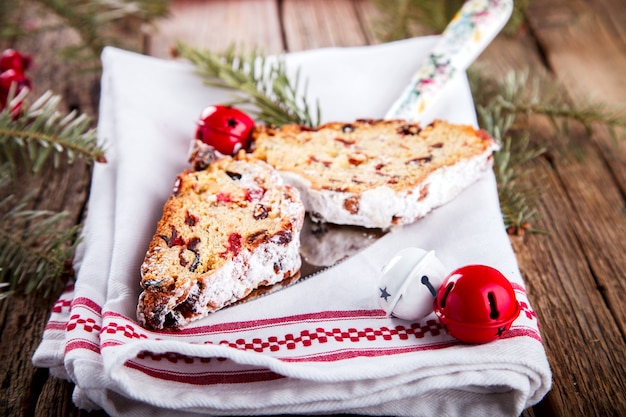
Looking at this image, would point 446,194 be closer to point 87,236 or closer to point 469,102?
point 469,102

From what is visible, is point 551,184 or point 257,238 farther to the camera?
point 551,184

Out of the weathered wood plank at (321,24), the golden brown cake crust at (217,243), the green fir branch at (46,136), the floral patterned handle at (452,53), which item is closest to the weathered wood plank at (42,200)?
the green fir branch at (46,136)

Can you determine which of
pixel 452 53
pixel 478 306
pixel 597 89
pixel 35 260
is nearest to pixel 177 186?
pixel 35 260

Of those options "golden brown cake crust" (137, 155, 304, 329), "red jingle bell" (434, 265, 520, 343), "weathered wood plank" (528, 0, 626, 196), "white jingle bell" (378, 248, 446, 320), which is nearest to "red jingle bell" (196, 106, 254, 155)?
"golden brown cake crust" (137, 155, 304, 329)

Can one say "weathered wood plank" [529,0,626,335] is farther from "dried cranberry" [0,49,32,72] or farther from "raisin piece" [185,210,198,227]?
"dried cranberry" [0,49,32,72]

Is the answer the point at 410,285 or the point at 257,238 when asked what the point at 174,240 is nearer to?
the point at 257,238

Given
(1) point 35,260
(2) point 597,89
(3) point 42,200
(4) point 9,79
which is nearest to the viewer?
(1) point 35,260

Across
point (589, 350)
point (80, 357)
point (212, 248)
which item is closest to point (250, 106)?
point (212, 248)

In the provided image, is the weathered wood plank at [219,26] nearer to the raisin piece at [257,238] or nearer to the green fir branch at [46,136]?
the green fir branch at [46,136]
